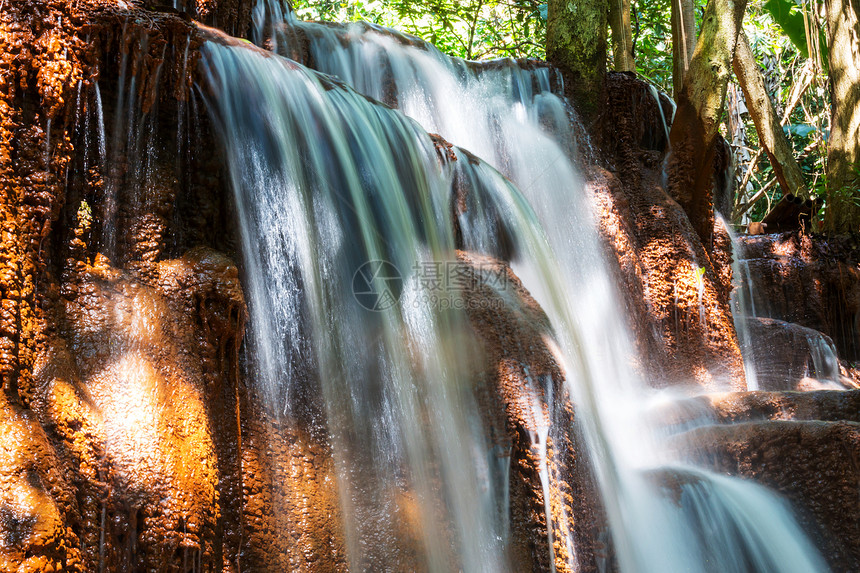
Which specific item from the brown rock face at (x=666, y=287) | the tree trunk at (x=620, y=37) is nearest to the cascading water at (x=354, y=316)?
the brown rock face at (x=666, y=287)

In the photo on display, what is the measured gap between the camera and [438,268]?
4.43 metres

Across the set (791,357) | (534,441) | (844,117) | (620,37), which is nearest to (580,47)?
(620,37)

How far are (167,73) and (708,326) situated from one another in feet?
16.9

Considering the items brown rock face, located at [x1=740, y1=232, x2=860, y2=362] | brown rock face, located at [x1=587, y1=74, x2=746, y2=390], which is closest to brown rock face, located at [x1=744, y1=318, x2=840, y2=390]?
brown rock face, located at [x1=587, y1=74, x2=746, y2=390]

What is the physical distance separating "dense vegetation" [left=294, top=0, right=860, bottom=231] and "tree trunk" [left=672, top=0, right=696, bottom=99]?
986 mm

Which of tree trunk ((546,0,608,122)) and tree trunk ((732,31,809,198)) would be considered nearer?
tree trunk ((546,0,608,122))

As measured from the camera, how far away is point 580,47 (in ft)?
26.6

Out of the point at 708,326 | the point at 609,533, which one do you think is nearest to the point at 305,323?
the point at 609,533

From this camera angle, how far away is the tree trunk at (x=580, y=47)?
796 cm

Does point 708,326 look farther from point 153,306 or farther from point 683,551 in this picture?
point 153,306

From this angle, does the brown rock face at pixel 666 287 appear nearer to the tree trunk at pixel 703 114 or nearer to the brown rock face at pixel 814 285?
the tree trunk at pixel 703 114

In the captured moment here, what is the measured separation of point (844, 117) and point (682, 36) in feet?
7.03

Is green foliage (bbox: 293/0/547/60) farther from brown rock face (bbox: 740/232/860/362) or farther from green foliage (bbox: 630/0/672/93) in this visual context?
brown rock face (bbox: 740/232/860/362)

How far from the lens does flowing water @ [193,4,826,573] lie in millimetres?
3635
